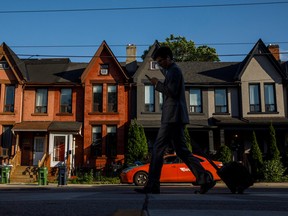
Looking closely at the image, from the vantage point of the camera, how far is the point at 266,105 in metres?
28.6

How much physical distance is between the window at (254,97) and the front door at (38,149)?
→ 53.7 feet

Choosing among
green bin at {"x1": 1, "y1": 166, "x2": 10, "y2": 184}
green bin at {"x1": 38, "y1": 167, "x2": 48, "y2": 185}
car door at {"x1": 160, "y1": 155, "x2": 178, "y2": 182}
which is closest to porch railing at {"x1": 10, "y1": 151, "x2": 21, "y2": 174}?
green bin at {"x1": 1, "y1": 166, "x2": 10, "y2": 184}

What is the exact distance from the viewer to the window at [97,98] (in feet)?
95.2

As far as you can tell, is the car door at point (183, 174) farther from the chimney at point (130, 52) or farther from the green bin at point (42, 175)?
the chimney at point (130, 52)

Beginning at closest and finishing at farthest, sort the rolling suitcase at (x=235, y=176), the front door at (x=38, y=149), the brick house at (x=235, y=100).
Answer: the rolling suitcase at (x=235, y=176), the brick house at (x=235, y=100), the front door at (x=38, y=149)

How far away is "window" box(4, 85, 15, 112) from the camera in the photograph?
29188 millimetres

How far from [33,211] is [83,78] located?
85.1 feet

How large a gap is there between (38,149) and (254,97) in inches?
678

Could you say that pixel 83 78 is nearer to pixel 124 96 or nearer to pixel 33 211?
pixel 124 96

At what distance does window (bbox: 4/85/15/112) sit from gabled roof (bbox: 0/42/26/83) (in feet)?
3.58

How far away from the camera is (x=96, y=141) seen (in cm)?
2861

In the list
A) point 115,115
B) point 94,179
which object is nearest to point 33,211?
point 94,179

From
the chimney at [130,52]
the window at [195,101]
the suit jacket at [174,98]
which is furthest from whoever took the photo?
the chimney at [130,52]

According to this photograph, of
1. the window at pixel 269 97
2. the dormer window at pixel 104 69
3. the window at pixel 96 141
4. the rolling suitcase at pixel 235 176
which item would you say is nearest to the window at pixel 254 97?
the window at pixel 269 97
